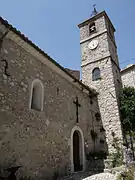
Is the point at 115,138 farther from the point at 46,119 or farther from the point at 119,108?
the point at 46,119

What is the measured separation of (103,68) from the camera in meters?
12.6

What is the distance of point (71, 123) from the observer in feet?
28.9

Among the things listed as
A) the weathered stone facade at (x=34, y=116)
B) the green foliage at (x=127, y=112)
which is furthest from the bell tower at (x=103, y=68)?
the weathered stone facade at (x=34, y=116)

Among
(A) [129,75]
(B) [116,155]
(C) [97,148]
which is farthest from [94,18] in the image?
(B) [116,155]

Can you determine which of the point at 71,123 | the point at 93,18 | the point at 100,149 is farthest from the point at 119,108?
the point at 93,18

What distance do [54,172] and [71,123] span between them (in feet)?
9.08

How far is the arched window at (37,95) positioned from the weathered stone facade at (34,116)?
181 millimetres

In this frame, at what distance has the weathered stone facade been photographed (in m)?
5.45

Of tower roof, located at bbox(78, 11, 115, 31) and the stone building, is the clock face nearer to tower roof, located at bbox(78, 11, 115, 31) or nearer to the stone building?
tower roof, located at bbox(78, 11, 115, 31)

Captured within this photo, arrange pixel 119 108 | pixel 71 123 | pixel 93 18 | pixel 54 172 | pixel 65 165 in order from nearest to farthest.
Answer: pixel 54 172 < pixel 65 165 < pixel 71 123 < pixel 119 108 < pixel 93 18

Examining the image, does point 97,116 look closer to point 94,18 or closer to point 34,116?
point 34,116

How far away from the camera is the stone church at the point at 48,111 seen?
5.61 meters

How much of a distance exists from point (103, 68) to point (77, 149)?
6.61 meters

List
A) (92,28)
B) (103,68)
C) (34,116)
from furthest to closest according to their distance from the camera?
(92,28) → (103,68) → (34,116)
